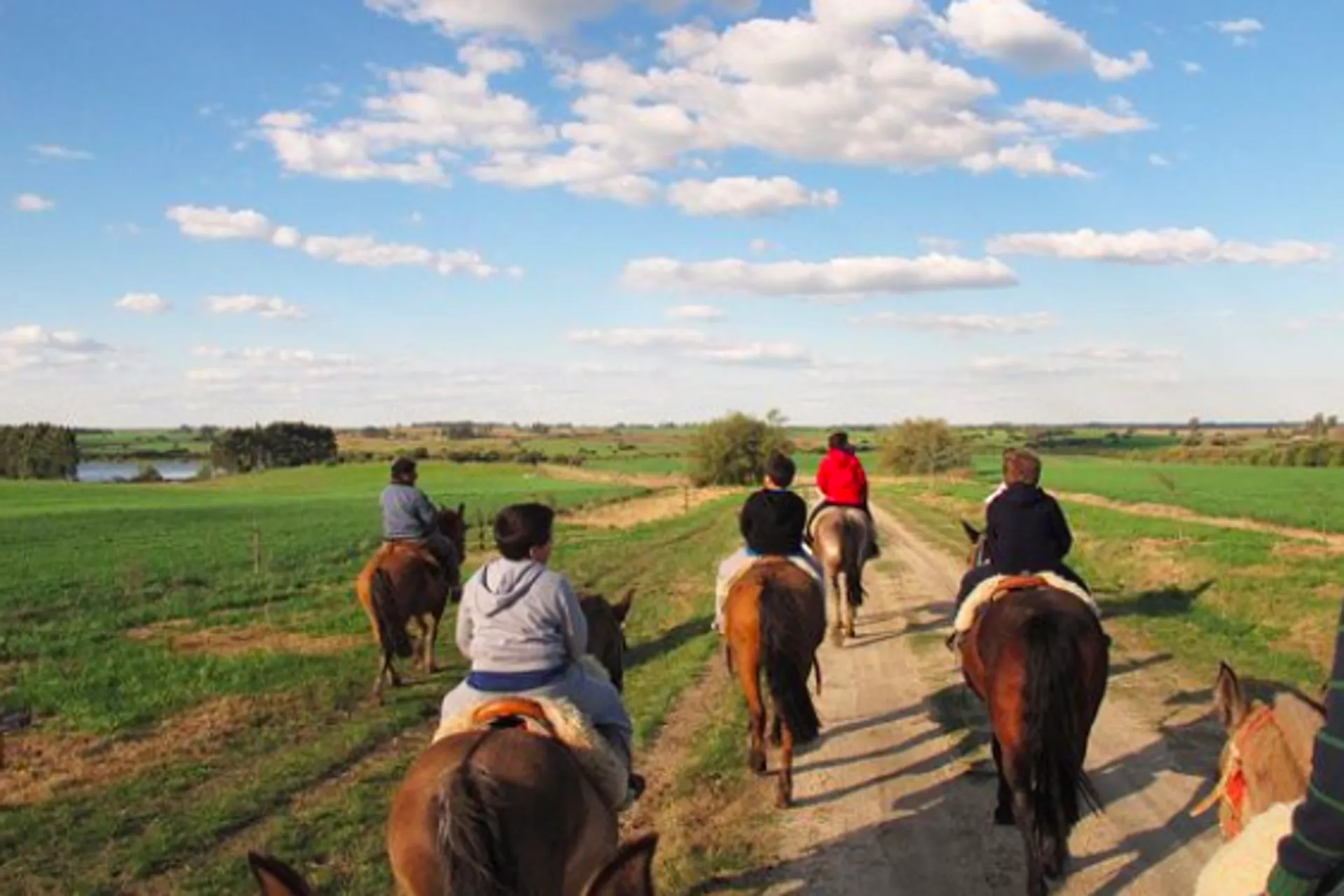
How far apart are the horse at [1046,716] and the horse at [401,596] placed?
7924 mm

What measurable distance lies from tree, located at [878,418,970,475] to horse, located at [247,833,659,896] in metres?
81.2

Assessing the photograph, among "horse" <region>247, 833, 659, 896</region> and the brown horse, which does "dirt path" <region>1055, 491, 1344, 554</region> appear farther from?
"horse" <region>247, 833, 659, 896</region>

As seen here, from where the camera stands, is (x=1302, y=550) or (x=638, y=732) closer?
(x=638, y=732)

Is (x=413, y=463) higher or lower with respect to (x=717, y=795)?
higher

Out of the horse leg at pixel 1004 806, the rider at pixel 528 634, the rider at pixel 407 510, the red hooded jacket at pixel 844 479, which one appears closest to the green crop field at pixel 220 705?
the rider at pixel 407 510

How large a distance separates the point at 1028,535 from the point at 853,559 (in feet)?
19.8

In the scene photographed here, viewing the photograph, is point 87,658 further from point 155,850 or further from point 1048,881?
point 1048,881

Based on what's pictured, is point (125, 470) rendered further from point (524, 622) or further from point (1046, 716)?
point (1046, 716)

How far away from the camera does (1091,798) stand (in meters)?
6.46

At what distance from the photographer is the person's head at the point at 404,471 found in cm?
1234

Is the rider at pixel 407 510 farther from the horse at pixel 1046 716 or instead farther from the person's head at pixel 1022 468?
the horse at pixel 1046 716

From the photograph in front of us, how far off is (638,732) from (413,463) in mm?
5308

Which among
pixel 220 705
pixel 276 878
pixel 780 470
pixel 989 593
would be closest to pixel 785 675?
pixel 989 593

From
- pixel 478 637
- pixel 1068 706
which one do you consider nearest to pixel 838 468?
pixel 1068 706
